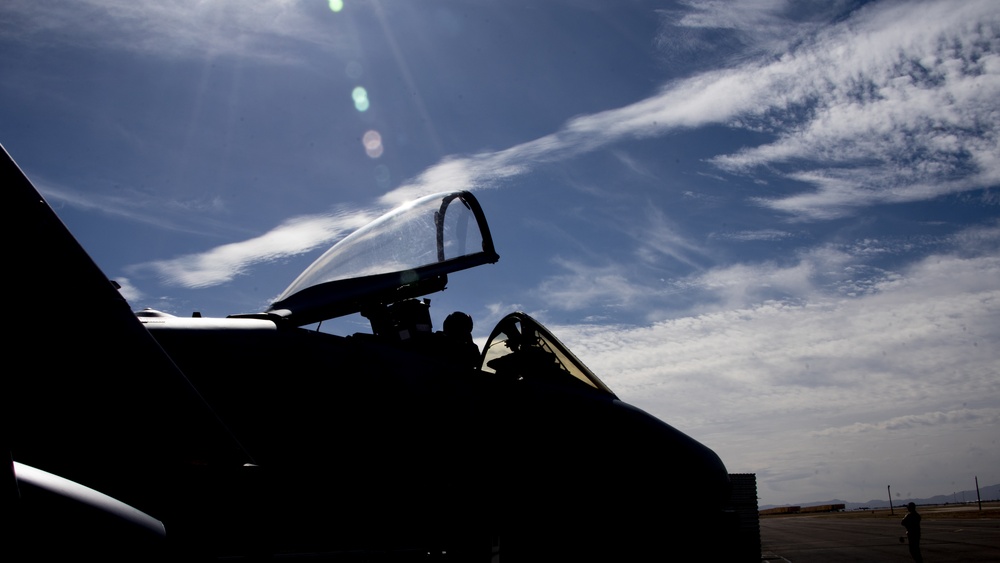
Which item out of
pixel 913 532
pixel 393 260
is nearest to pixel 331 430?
pixel 393 260

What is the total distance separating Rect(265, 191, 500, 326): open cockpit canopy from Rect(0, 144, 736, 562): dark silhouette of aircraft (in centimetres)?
2

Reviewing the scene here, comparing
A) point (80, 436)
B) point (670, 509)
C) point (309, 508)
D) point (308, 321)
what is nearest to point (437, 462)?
point (309, 508)

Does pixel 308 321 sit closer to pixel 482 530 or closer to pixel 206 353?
pixel 206 353

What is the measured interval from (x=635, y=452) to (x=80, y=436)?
4.17 m

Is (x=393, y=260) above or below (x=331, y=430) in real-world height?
above

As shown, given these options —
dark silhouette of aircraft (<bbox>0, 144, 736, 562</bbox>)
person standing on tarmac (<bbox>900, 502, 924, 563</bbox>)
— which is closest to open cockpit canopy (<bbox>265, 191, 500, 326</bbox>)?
dark silhouette of aircraft (<bbox>0, 144, 736, 562</bbox>)

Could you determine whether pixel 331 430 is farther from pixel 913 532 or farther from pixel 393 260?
pixel 913 532

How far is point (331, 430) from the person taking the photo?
4.95 meters

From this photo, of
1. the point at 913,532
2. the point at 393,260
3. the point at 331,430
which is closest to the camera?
the point at 331,430

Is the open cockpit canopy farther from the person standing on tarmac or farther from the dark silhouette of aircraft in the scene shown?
the person standing on tarmac

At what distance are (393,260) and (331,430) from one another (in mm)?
1655

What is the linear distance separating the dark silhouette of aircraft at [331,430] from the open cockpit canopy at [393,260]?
0.06 feet

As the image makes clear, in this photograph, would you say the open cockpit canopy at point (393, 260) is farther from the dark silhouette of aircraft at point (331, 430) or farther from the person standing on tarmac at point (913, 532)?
the person standing on tarmac at point (913, 532)

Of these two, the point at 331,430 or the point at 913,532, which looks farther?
the point at 913,532
